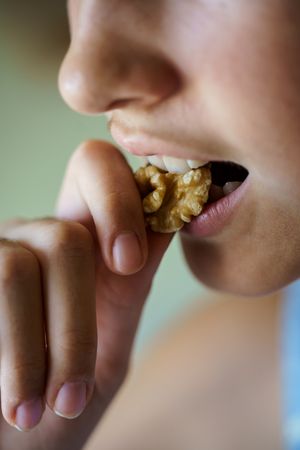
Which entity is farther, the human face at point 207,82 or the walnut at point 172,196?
the walnut at point 172,196

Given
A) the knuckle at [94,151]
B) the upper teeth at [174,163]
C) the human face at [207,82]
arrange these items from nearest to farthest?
the human face at [207,82]
the upper teeth at [174,163]
the knuckle at [94,151]

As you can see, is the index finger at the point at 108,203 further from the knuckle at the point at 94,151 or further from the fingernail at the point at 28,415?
the fingernail at the point at 28,415

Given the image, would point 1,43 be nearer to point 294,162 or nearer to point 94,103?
point 94,103

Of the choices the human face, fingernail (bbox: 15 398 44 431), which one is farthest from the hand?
the human face

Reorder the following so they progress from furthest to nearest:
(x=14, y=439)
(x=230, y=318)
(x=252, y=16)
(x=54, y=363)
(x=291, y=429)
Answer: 1. (x=230, y=318)
2. (x=291, y=429)
3. (x=14, y=439)
4. (x=54, y=363)
5. (x=252, y=16)

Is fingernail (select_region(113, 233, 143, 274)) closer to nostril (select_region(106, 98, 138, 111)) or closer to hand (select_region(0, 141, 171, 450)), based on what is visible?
hand (select_region(0, 141, 171, 450))

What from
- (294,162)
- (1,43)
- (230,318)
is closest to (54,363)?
(294,162)

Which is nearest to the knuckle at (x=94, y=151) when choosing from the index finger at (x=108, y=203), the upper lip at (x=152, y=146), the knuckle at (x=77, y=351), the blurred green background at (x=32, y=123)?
the index finger at (x=108, y=203)
